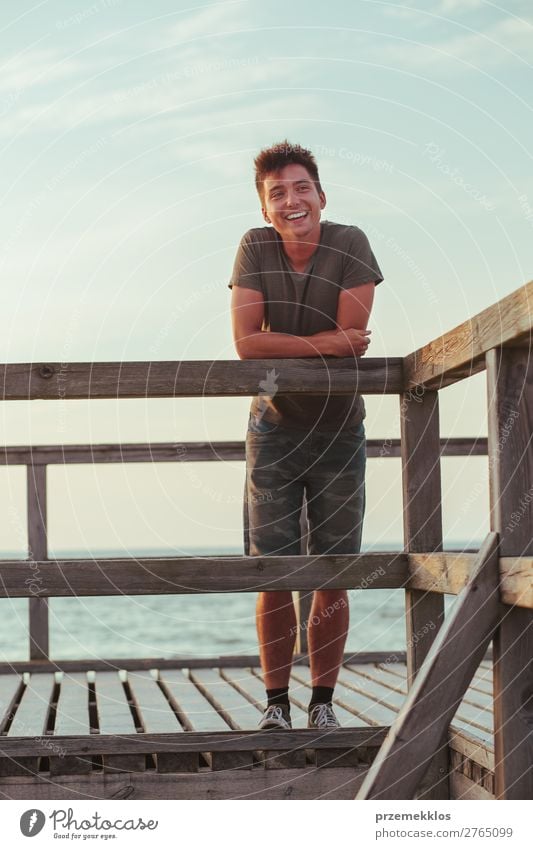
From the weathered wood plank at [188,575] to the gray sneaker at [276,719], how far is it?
0.42m

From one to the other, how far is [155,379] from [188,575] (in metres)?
0.58

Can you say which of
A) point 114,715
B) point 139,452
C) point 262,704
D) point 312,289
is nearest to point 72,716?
point 114,715

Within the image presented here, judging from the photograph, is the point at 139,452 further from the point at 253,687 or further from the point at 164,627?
the point at 164,627

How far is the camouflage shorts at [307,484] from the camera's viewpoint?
3783mm

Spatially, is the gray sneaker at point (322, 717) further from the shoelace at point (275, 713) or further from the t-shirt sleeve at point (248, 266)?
the t-shirt sleeve at point (248, 266)

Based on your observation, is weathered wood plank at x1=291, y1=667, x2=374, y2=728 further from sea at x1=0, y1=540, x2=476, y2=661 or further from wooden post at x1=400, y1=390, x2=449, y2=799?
sea at x1=0, y1=540, x2=476, y2=661

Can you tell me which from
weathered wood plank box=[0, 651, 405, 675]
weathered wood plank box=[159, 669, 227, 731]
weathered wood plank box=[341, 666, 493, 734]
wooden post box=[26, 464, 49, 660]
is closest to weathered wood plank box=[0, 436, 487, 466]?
wooden post box=[26, 464, 49, 660]

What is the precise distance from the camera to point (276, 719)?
3676 millimetres

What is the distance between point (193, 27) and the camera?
5.32m

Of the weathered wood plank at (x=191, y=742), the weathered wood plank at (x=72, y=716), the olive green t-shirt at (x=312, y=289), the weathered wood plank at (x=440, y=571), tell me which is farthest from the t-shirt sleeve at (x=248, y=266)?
the weathered wood plank at (x=72, y=716)

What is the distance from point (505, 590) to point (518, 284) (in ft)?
2.36

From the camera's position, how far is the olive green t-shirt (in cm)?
378

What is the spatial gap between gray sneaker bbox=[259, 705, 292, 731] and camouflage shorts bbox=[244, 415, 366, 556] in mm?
481

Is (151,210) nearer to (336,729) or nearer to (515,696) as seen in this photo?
(336,729)
